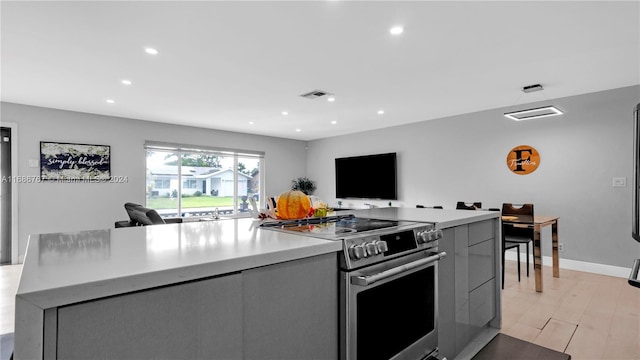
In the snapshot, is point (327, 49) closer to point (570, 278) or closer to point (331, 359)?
point (331, 359)

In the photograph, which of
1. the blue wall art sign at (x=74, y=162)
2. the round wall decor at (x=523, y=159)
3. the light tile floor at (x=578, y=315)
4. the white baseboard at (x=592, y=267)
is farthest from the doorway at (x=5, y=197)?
the white baseboard at (x=592, y=267)

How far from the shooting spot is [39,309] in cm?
64

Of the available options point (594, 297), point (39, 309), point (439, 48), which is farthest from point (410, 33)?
point (594, 297)

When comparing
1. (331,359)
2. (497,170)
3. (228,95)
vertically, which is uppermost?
A: (228,95)

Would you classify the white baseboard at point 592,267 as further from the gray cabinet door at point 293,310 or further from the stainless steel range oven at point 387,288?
the gray cabinet door at point 293,310

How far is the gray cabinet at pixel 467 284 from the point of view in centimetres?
179

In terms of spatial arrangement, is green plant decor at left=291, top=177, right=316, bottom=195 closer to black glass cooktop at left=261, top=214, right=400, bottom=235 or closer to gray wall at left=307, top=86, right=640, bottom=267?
gray wall at left=307, top=86, right=640, bottom=267

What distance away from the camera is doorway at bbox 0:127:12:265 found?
450cm

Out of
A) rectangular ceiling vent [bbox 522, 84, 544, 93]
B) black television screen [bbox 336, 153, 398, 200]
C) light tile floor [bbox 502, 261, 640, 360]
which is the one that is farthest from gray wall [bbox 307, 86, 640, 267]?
rectangular ceiling vent [bbox 522, 84, 544, 93]

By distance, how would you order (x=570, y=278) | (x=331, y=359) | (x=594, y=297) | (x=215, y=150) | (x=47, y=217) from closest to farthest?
(x=331, y=359) < (x=594, y=297) < (x=570, y=278) < (x=47, y=217) < (x=215, y=150)

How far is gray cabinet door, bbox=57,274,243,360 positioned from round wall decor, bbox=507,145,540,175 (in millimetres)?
4889

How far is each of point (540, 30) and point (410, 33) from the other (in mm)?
959

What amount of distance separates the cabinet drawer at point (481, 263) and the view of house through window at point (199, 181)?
4166 millimetres


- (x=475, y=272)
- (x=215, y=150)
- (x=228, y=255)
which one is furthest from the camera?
(x=215, y=150)
